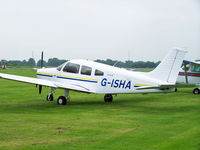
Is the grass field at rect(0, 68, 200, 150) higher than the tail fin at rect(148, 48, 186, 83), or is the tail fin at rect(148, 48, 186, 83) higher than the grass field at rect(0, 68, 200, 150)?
the tail fin at rect(148, 48, 186, 83)

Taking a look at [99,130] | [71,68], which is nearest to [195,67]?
[71,68]

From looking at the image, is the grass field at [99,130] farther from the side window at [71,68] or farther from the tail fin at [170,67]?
the side window at [71,68]

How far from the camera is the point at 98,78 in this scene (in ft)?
49.4

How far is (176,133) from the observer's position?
8289 mm

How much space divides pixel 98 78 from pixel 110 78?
26.5 inches

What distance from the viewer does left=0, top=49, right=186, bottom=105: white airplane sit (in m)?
14.1

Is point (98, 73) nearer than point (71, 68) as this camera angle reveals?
Yes

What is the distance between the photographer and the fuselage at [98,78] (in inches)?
557

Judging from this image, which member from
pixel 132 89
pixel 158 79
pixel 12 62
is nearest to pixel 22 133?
pixel 132 89

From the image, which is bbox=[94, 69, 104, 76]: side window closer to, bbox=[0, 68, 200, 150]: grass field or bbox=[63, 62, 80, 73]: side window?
bbox=[63, 62, 80, 73]: side window

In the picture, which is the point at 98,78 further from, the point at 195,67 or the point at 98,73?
the point at 195,67

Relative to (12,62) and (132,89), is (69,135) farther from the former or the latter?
(12,62)

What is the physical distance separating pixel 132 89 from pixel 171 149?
24.9 ft

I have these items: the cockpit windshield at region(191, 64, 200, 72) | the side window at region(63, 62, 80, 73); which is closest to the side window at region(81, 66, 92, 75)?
→ the side window at region(63, 62, 80, 73)
